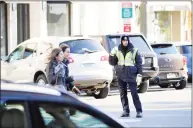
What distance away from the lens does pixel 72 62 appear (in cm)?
1421

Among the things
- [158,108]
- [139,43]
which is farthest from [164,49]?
[158,108]

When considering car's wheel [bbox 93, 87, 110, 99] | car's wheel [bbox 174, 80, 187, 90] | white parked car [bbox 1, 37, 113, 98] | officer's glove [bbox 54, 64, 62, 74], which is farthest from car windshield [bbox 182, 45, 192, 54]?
officer's glove [bbox 54, 64, 62, 74]

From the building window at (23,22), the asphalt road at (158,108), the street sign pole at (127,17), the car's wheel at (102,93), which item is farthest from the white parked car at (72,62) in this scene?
the building window at (23,22)

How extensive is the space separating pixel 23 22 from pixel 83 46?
11001 mm

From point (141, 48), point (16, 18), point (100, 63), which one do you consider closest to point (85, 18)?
point (16, 18)

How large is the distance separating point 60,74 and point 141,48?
733cm

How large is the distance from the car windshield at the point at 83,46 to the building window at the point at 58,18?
14018 millimetres

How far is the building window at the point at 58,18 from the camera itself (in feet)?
94.7

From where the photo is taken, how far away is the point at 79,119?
3.88 m

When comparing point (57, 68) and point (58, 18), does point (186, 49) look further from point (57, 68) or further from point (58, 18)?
point (57, 68)

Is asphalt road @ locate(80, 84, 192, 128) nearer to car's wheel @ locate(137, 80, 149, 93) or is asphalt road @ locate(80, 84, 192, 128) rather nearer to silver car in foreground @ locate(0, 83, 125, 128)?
car's wheel @ locate(137, 80, 149, 93)

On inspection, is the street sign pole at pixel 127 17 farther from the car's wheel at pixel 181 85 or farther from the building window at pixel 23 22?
the building window at pixel 23 22

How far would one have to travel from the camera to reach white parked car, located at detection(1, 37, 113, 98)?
14.3 metres

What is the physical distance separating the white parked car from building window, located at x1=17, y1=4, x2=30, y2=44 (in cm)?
967
